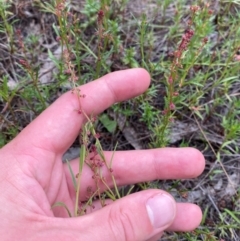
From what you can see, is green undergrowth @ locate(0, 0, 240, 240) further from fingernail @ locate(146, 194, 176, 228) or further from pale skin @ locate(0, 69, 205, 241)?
fingernail @ locate(146, 194, 176, 228)

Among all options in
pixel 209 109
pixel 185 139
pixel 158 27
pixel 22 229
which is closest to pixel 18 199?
pixel 22 229

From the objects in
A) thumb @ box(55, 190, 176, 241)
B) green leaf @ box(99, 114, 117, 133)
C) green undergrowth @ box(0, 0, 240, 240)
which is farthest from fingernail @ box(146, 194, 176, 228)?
green leaf @ box(99, 114, 117, 133)

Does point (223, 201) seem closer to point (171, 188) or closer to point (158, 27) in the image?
point (171, 188)

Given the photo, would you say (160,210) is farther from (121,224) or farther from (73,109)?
(73,109)

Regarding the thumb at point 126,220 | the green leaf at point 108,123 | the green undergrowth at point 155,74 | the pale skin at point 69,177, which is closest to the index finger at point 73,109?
the pale skin at point 69,177

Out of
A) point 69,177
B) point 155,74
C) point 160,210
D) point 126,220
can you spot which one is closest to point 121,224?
point 126,220

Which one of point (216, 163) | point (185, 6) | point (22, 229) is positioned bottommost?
point (216, 163)
